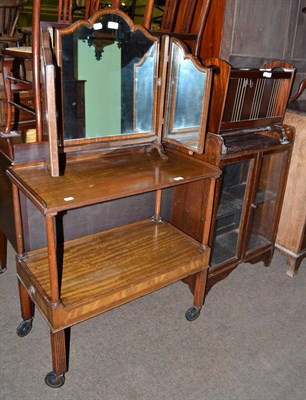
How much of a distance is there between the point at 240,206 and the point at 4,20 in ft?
8.10

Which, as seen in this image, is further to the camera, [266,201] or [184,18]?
[266,201]

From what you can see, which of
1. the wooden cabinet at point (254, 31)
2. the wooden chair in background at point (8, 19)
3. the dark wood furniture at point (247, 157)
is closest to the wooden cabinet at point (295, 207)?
the dark wood furniture at point (247, 157)

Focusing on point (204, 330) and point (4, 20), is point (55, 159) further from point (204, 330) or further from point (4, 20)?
point (4, 20)

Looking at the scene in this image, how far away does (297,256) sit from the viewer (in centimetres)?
239

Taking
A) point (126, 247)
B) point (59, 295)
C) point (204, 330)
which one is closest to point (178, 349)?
point (204, 330)

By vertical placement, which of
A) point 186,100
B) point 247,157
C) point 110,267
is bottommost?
point 110,267

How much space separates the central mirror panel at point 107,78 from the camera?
5.08 feet

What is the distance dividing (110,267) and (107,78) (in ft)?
2.77

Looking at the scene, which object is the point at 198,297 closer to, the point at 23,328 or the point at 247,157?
the point at 247,157

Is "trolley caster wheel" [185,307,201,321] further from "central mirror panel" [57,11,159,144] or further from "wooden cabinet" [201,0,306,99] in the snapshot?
"wooden cabinet" [201,0,306,99]

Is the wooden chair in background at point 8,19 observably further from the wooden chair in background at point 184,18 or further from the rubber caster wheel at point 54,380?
the rubber caster wheel at point 54,380

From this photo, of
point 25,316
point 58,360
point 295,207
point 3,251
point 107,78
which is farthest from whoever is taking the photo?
point 295,207

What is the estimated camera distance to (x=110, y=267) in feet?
5.66

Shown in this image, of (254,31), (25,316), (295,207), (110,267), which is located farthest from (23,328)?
(254,31)
